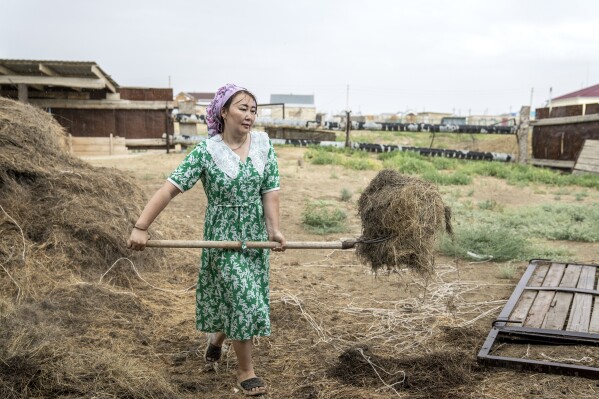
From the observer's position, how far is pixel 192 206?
8.64m

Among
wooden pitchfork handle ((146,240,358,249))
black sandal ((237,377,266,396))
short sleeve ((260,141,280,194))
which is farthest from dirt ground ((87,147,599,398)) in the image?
short sleeve ((260,141,280,194))

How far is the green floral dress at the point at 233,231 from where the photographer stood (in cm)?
329

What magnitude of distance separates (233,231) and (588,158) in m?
11.9

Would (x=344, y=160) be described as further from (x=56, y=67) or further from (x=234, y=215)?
(x=234, y=215)

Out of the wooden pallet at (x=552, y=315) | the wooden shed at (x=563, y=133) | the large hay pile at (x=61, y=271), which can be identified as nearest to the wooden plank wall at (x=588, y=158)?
the wooden shed at (x=563, y=133)

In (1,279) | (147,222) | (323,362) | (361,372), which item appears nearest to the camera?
(147,222)

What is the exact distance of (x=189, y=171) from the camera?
3.32 m

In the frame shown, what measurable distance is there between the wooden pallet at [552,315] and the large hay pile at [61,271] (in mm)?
2045

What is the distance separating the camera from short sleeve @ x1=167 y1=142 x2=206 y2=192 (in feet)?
10.8

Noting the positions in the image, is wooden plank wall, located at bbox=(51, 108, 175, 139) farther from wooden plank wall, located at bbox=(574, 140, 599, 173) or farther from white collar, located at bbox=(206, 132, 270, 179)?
white collar, located at bbox=(206, 132, 270, 179)

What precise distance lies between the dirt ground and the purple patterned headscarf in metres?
1.45

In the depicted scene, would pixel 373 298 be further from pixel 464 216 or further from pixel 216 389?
pixel 464 216

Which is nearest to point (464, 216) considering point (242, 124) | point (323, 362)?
point (323, 362)

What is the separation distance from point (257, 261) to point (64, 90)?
13.1m
